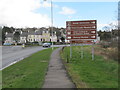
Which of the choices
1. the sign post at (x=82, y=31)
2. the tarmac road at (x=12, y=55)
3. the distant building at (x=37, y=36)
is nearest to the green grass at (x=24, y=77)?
the tarmac road at (x=12, y=55)

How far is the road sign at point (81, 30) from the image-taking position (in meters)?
19.4

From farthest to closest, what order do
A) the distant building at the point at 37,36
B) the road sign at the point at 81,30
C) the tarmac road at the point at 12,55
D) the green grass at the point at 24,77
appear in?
the distant building at the point at 37,36, the road sign at the point at 81,30, the tarmac road at the point at 12,55, the green grass at the point at 24,77

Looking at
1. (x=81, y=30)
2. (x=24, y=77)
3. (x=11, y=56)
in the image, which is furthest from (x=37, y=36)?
(x=24, y=77)

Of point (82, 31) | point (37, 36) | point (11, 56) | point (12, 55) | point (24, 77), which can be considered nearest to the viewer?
point (24, 77)

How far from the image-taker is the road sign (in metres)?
19.4

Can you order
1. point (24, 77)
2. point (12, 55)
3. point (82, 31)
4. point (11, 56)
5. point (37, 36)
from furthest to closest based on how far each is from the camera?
point (37, 36) → point (12, 55) → point (11, 56) → point (82, 31) → point (24, 77)

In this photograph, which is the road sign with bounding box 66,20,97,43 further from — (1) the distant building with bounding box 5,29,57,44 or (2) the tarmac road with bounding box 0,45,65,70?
(1) the distant building with bounding box 5,29,57,44

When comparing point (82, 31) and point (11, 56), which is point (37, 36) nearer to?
point (11, 56)

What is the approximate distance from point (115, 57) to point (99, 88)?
4.10ft

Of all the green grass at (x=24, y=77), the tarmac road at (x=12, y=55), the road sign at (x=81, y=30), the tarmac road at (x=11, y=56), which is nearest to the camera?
the green grass at (x=24, y=77)

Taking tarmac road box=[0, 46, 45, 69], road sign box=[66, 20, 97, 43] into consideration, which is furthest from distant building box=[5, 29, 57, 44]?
road sign box=[66, 20, 97, 43]

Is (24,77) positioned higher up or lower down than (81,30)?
lower down

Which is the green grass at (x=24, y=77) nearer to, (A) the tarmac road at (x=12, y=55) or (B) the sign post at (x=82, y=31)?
(A) the tarmac road at (x=12, y=55)

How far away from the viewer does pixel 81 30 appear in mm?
19766
